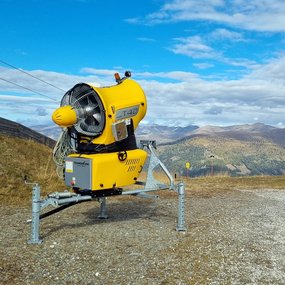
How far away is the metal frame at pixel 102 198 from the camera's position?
7.34 m

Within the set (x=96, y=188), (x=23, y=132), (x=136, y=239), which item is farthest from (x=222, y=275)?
(x=23, y=132)

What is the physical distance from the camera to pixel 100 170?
25.4 feet

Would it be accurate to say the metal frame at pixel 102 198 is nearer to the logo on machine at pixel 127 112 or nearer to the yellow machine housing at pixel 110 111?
the logo on machine at pixel 127 112

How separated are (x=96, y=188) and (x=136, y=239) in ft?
4.71

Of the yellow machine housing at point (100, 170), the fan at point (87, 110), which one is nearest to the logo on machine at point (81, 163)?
the yellow machine housing at point (100, 170)

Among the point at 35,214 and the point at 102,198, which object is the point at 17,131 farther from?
the point at 35,214

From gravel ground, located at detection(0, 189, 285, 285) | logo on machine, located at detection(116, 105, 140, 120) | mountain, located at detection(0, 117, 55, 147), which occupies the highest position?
logo on machine, located at detection(116, 105, 140, 120)

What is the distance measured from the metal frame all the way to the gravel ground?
326mm

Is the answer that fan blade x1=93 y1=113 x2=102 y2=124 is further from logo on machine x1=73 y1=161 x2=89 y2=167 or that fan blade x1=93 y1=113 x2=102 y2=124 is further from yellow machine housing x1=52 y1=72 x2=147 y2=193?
logo on machine x1=73 y1=161 x2=89 y2=167

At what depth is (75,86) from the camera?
8273 mm

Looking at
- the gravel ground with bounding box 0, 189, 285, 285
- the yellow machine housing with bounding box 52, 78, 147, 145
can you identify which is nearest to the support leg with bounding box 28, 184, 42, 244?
the gravel ground with bounding box 0, 189, 285, 285

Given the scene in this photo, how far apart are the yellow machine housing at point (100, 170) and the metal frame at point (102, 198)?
0.33 meters

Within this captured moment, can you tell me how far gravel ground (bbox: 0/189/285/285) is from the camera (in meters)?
5.88

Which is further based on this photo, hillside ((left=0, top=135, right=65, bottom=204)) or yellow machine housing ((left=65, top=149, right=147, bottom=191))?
hillside ((left=0, top=135, right=65, bottom=204))
